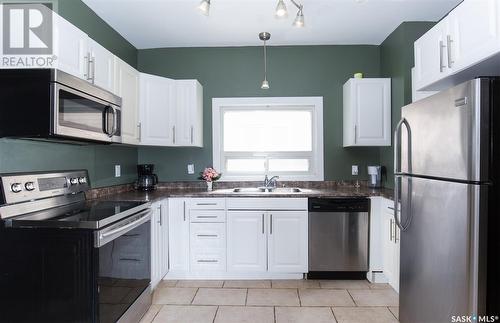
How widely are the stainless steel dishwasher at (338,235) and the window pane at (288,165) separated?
75 centimetres

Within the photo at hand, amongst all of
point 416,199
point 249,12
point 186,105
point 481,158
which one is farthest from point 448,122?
point 186,105

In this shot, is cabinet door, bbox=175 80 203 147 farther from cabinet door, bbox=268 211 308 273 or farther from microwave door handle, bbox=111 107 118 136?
cabinet door, bbox=268 211 308 273

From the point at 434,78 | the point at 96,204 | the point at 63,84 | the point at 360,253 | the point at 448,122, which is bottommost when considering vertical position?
the point at 360,253

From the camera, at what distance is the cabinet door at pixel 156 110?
2.94m

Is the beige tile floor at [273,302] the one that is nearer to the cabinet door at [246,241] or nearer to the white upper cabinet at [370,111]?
the cabinet door at [246,241]

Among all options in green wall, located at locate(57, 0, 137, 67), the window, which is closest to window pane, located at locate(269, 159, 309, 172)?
the window

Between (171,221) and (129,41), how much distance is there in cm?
210

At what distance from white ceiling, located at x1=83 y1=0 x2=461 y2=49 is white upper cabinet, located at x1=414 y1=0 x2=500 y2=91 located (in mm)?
633

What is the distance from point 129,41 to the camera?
327cm

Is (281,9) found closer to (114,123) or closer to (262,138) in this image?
(114,123)

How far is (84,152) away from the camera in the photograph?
2416 millimetres

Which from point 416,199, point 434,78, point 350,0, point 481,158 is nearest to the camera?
point 481,158

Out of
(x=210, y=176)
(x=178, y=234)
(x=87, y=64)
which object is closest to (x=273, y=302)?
(x=178, y=234)

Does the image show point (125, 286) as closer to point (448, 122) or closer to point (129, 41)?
point (448, 122)
